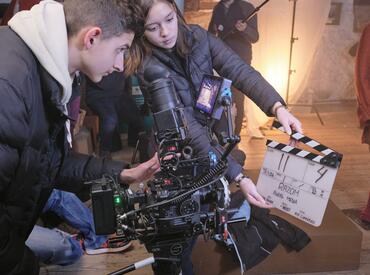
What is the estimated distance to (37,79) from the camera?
988 millimetres

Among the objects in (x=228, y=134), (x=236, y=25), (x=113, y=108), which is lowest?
(x=113, y=108)

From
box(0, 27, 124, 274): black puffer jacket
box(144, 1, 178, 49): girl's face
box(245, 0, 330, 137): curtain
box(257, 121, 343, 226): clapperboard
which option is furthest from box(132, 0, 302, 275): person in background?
box(245, 0, 330, 137): curtain

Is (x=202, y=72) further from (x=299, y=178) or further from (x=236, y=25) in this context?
(x=236, y=25)

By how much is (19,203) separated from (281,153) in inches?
41.5

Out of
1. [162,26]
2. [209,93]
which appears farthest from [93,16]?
[162,26]

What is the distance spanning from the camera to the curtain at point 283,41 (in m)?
3.83

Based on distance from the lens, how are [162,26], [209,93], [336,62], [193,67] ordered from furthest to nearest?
[336,62] < [193,67] < [162,26] < [209,93]

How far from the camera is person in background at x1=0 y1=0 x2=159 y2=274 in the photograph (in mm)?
931

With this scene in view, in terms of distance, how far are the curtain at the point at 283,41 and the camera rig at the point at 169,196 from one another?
2.92 m

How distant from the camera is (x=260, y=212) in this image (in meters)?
2.01

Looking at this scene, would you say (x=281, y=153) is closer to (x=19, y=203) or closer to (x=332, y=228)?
(x=332, y=228)

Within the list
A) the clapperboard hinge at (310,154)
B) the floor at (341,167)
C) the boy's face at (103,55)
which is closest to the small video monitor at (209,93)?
the boy's face at (103,55)

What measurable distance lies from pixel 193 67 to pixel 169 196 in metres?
0.70

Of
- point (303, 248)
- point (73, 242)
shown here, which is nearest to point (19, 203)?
point (73, 242)
